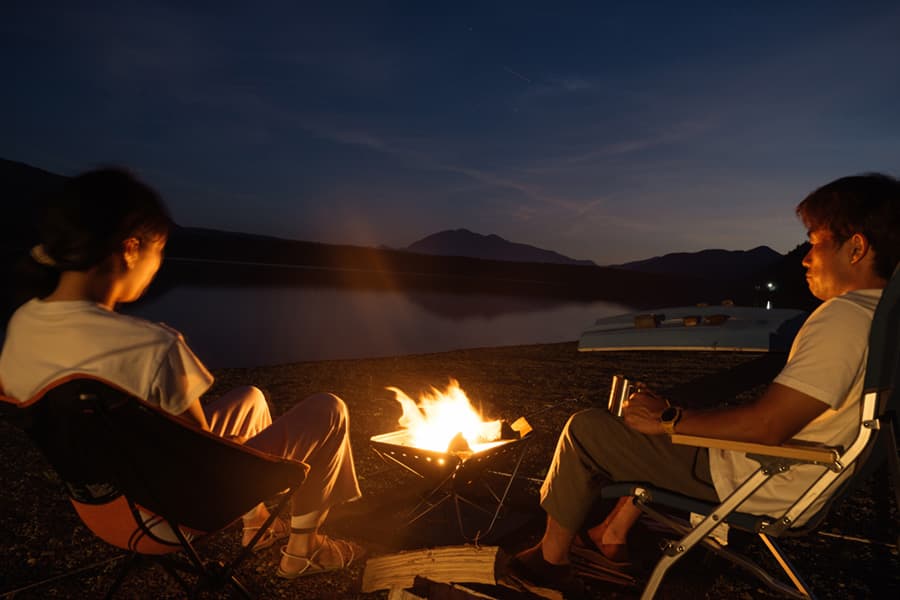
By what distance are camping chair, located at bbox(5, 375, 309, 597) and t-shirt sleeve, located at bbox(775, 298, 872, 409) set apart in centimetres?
169

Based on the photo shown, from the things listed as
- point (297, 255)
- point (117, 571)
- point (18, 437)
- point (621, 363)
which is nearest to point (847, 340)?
point (117, 571)

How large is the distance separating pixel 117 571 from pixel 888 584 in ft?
12.0

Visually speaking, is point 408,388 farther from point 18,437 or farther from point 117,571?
point 117,571

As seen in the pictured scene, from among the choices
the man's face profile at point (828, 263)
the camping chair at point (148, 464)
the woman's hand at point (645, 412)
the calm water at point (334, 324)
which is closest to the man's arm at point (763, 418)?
the woman's hand at point (645, 412)

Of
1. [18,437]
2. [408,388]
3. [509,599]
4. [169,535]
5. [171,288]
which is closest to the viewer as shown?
[169,535]

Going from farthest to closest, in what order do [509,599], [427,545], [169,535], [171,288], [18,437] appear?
[171,288] < [18,437] < [427,545] < [509,599] < [169,535]

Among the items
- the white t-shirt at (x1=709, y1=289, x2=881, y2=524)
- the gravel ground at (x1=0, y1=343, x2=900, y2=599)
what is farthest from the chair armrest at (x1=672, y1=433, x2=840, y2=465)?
the gravel ground at (x1=0, y1=343, x2=900, y2=599)

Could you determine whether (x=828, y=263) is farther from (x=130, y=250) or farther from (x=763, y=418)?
(x=130, y=250)

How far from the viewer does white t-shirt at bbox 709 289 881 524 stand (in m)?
1.89

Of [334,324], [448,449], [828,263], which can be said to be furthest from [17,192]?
[828,263]

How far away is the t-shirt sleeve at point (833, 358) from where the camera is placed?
1893 millimetres

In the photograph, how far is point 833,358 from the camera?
1895 mm

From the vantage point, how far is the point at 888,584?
2.85 m

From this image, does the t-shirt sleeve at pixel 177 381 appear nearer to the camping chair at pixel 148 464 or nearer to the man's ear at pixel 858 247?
the camping chair at pixel 148 464
